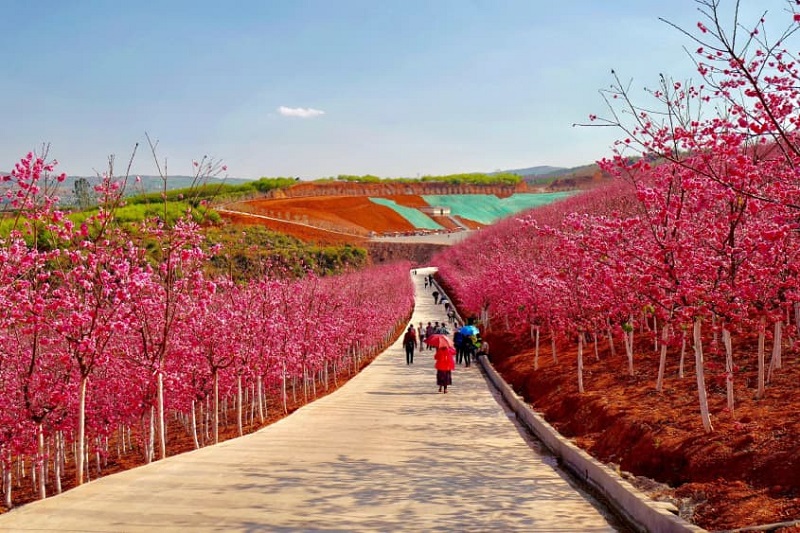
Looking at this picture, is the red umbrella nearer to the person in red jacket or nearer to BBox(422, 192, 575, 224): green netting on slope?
the person in red jacket

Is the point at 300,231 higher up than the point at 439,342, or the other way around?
the point at 300,231

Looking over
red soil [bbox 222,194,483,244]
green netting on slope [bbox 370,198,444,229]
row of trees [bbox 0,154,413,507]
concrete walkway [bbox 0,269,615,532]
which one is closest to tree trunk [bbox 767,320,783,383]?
concrete walkway [bbox 0,269,615,532]

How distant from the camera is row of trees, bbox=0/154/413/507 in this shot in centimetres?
1123

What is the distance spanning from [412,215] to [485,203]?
3665 centimetres

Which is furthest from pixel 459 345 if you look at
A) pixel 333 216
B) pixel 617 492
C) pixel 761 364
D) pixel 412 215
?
pixel 412 215

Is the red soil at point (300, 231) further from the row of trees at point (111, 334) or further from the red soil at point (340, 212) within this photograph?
the row of trees at point (111, 334)

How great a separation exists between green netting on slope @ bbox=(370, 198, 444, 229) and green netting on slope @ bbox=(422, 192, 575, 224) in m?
15.3

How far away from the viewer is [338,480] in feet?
27.7

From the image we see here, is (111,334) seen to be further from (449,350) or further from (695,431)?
(695,431)

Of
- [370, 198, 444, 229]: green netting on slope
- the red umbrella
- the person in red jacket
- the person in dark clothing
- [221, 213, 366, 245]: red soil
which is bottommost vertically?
the person in dark clothing

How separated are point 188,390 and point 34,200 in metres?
7.98

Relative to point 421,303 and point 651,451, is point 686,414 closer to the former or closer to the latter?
point 651,451

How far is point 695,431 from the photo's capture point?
9.92m

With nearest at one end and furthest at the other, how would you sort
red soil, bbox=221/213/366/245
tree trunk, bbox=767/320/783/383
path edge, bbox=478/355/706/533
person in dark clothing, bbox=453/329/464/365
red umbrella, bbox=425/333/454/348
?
path edge, bbox=478/355/706/533, tree trunk, bbox=767/320/783/383, red umbrella, bbox=425/333/454/348, person in dark clothing, bbox=453/329/464/365, red soil, bbox=221/213/366/245
